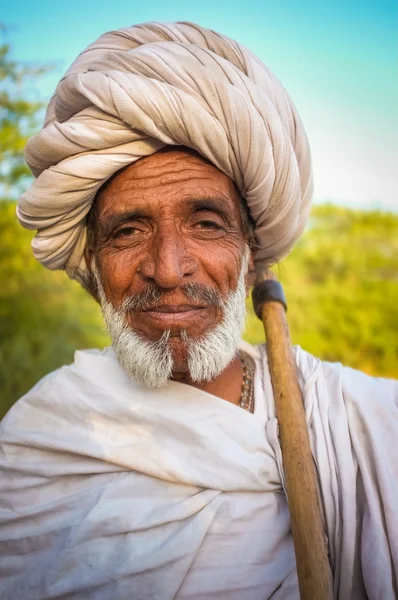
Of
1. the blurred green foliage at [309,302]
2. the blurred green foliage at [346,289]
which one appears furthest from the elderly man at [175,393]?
the blurred green foliage at [346,289]

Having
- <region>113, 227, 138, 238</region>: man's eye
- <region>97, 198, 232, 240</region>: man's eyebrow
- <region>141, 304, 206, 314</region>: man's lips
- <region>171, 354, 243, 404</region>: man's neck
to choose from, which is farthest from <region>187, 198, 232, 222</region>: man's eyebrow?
<region>171, 354, 243, 404</region>: man's neck

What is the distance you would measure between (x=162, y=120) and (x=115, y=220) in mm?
434

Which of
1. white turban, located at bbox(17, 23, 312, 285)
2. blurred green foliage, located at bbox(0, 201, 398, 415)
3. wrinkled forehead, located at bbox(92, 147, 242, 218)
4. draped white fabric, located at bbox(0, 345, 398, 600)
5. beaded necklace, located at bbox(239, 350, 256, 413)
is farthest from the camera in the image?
blurred green foliage, located at bbox(0, 201, 398, 415)

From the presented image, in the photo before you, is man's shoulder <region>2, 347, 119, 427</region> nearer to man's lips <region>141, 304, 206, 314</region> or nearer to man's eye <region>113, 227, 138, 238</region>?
man's lips <region>141, 304, 206, 314</region>

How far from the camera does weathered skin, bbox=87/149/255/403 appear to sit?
2.11 metres

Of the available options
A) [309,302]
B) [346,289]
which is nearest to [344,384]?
[309,302]

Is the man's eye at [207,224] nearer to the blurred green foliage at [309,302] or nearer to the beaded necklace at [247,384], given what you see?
the beaded necklace at [247,384]

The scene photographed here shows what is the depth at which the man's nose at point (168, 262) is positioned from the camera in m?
2.03

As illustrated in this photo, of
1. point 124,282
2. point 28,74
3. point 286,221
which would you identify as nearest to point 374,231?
point 28,74

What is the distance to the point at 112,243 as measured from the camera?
227cm

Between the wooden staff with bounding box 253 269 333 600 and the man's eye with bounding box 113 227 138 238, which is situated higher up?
the man's eye with bounding box 113 227 138 238

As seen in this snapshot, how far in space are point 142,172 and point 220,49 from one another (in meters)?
0.60

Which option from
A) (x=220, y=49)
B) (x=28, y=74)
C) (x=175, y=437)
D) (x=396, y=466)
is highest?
(x=28, y=74)

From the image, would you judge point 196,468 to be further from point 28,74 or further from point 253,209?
point 28,74
